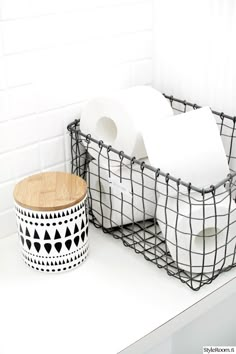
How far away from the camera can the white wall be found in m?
1.00

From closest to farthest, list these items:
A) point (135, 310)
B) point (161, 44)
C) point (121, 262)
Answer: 1. point (135, 310)
2. point (121, 262)
3. point (161, 44)

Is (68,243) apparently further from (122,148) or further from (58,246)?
(122,148)

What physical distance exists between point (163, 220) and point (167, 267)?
0.08 meters

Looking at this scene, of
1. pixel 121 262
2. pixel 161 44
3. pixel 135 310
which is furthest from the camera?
pixel 161 44

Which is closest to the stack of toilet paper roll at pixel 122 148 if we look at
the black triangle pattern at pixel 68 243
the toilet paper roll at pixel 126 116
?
the toilet paper roll at pixel 126 116

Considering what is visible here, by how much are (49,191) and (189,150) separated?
23 centimetres

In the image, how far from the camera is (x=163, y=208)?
0.94m

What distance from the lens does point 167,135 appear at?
35.7 inches

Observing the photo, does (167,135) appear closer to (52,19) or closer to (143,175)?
(143,175)

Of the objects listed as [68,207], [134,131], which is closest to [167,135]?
[134,131]

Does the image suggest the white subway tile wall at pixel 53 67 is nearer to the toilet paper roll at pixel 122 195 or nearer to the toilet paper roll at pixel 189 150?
the toilet paper roll at pixel 122 195

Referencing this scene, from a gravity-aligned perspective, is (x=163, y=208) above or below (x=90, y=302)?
above

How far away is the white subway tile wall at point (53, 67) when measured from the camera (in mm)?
963

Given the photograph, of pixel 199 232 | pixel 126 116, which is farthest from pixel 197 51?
pixel 199 232
